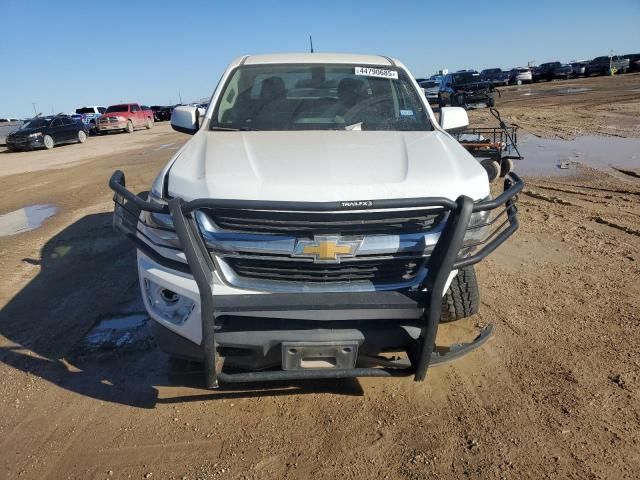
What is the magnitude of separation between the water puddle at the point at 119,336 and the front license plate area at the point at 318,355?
5.84 ft

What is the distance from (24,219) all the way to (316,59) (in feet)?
20.6

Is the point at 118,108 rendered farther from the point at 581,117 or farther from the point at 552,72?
the point at 552,72

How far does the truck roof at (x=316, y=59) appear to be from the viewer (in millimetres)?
4625

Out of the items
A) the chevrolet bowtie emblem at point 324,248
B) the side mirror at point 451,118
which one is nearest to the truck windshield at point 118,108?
the side mirror at point 451,118

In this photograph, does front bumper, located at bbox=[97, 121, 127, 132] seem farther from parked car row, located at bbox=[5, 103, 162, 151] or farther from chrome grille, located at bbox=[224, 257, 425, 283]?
chrome grille, located at bbox=[224, 257, 425, 283]

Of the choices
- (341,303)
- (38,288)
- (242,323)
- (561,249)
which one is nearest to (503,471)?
(341,303)

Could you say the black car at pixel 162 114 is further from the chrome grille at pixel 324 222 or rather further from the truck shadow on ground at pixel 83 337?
the chrome grille at pixel 324 222

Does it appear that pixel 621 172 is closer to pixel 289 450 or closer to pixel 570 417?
pixel 570 417

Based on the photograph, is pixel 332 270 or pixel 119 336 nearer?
pixel 332 270

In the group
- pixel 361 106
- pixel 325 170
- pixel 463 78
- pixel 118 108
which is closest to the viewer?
pixel 325 170

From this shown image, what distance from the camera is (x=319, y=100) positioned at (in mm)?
4332

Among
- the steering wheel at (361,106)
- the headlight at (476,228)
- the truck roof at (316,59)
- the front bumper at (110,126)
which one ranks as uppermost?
the truck roof at (316,59)

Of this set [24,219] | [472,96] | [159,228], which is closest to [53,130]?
[24,219]

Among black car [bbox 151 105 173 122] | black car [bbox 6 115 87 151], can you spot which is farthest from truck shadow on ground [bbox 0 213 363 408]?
black car [bbox 151 105 173 122]
